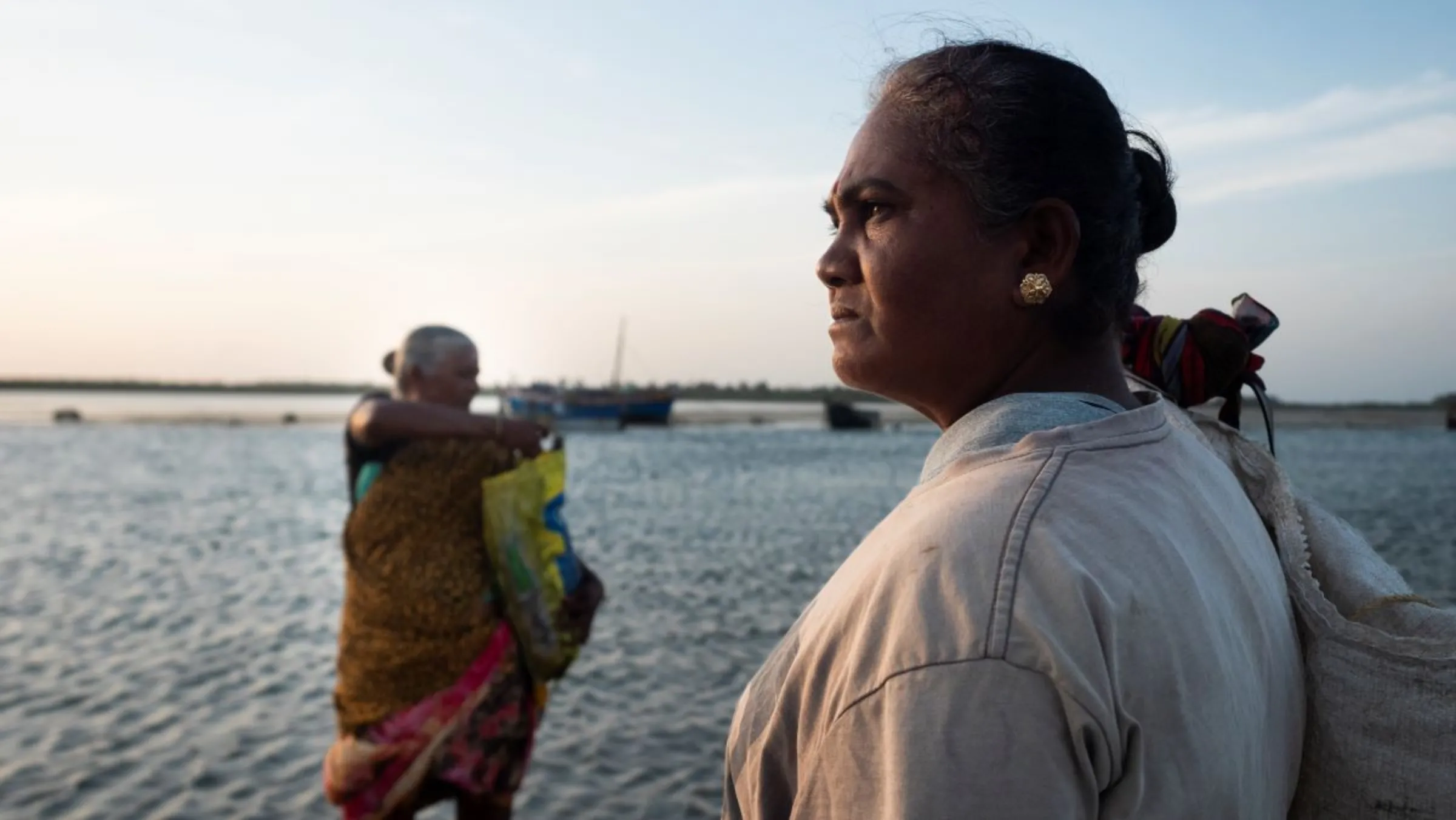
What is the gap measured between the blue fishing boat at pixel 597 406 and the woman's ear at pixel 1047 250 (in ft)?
196

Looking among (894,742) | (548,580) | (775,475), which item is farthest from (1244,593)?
(775,475)

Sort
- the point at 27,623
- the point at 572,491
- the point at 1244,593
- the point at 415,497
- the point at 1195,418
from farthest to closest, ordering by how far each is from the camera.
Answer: the point at 572,491, the point at 27,623, the point at 415,497, the point at 1195,418, the point at 1244,593

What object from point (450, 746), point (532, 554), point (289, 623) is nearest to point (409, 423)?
point (532, 554)

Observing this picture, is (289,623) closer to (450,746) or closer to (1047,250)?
(450,746)

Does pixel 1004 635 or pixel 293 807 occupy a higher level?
pixel 1004 635

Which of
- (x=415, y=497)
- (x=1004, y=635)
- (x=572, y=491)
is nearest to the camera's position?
(x=1004, y=635)

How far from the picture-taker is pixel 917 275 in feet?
4.47

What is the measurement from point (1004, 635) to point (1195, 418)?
90 cm

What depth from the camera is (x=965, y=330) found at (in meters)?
1.36

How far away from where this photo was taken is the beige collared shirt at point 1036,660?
40.3 inches

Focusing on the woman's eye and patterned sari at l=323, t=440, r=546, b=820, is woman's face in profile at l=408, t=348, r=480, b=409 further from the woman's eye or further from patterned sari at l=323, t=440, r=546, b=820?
the woman's eye

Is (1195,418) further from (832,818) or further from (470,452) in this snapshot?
(470,452)

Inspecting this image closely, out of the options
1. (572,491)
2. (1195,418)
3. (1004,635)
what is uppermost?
(1195,418)

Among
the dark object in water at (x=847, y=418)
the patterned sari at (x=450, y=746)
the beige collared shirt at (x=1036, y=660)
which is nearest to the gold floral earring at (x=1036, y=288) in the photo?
the beige collared shirt at (x=1036, y=660)
